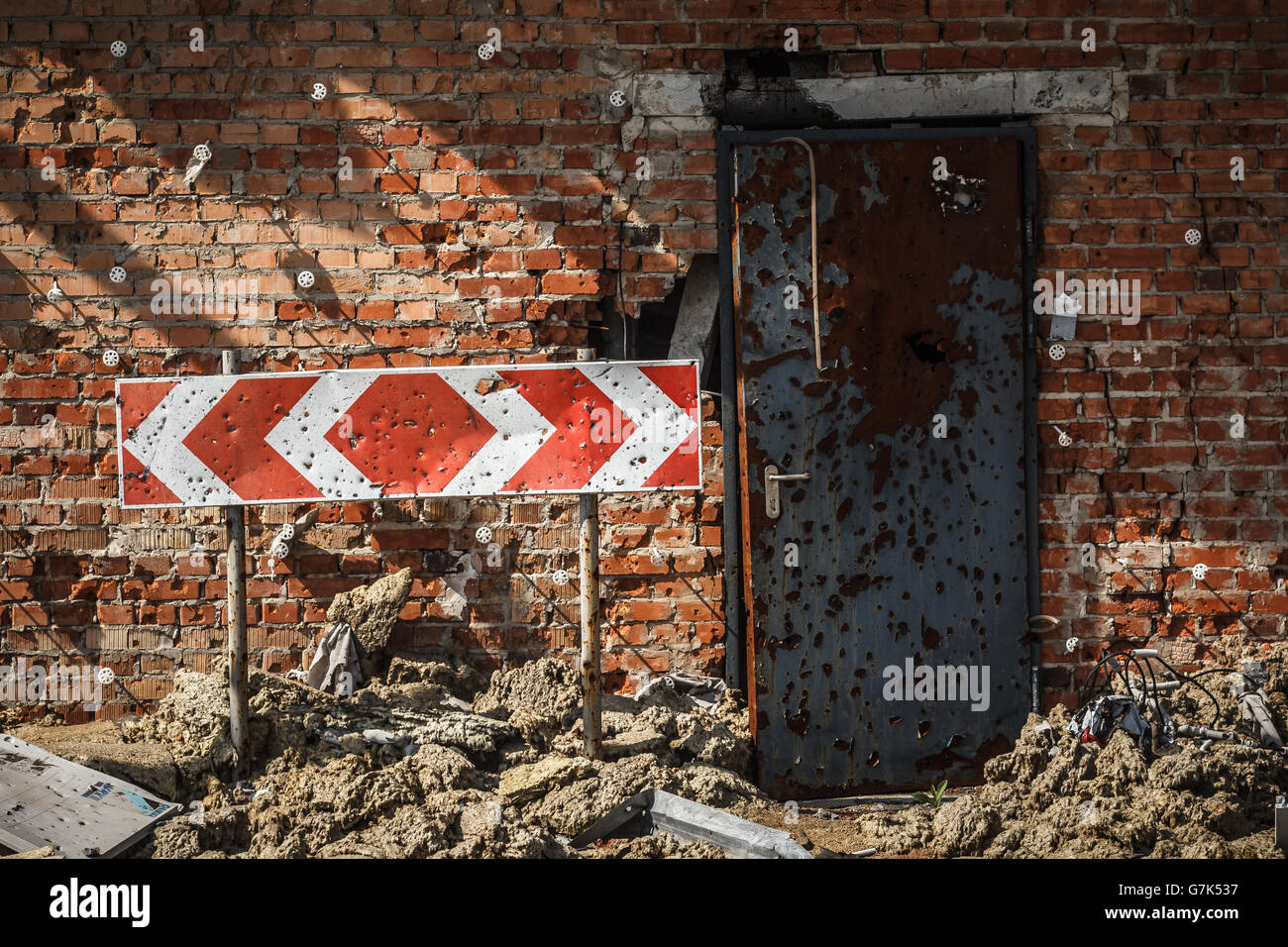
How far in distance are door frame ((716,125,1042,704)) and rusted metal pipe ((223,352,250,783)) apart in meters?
1.88

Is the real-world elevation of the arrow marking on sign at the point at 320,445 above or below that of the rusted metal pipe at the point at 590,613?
above

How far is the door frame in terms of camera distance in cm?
422

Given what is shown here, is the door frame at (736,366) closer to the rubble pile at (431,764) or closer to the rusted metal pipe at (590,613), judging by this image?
the rubble pile at (431,764)

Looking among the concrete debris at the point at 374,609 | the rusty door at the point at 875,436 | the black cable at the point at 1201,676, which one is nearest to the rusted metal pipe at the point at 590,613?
the rusty door at the point at 875,436

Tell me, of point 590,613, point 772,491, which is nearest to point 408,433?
point 590,613

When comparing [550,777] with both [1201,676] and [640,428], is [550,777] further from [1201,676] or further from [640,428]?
[1201,676]

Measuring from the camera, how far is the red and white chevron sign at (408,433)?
368cm

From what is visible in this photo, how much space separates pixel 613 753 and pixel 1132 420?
2.54 m

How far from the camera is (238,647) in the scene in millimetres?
3662

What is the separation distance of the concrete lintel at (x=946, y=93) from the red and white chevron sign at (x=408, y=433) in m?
1.41

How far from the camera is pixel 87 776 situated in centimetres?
350
